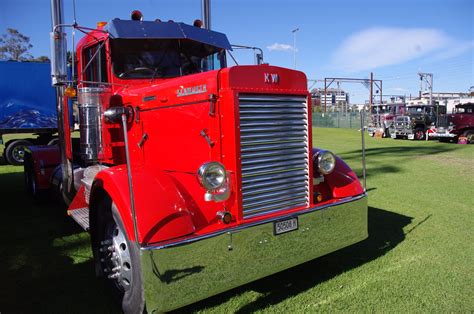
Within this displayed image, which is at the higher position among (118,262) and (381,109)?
(381,109)

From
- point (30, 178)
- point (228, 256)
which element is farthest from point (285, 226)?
point (30, 178)

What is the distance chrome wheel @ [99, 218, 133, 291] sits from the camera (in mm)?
3295

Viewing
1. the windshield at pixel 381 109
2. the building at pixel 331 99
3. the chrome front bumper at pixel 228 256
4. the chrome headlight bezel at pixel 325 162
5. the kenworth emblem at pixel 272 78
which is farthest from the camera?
the building at pixel 331 99

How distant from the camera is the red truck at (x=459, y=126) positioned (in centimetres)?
2139

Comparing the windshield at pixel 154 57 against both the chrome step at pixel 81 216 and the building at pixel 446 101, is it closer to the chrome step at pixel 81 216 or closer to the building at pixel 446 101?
the chrome step at pixel 81 216

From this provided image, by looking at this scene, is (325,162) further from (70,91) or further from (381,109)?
(381,109)

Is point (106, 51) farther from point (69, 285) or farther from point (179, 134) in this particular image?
point (69, 285)

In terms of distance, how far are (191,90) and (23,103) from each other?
43.1 feet

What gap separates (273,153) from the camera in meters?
3.45

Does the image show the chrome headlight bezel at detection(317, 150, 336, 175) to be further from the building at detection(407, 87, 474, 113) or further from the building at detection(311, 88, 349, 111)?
the building at detection(407, 87, 474, 113)

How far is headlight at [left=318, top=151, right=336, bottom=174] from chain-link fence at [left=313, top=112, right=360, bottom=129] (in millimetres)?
36636

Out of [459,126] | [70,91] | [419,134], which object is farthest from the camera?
[419,134]

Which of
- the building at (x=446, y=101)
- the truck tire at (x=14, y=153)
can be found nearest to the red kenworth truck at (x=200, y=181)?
the truck tire at (x=14, y=153)

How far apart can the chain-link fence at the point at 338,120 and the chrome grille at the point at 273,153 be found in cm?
3704
